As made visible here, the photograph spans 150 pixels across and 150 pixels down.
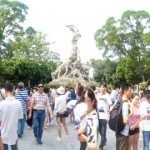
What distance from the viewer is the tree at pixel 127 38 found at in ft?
175

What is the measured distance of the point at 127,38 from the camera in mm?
53500

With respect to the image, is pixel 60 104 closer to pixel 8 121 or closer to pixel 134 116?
pixel 134 116

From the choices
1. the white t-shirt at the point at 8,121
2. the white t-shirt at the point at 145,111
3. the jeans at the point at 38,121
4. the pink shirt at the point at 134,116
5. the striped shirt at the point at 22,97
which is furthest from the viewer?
the striped shirt at the point at 22,97

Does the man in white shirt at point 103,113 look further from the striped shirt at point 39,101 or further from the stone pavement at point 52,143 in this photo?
the striped shirt at point 39,101

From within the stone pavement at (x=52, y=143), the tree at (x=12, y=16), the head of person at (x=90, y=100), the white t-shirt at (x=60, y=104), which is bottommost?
the stone pavement at (x=52, y=143)

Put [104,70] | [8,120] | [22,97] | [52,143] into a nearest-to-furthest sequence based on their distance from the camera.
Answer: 1. [8,120]
2. [52,143]
3. [22,97]
4. [104,70]

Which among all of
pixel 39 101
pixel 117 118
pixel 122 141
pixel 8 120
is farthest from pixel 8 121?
pixel 39 101

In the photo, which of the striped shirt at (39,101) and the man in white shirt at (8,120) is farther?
the striped shirt at (39,101)

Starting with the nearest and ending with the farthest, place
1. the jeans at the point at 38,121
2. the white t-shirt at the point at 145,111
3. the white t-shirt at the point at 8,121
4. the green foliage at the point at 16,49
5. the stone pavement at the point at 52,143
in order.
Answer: the white t-shirt at the point at 8,121 < the white t-shirt at the point at 145,111 < the stone pavement at the point at 52,143 < the jeans at the point at 38,121 < the green foliage at the point at 16,49

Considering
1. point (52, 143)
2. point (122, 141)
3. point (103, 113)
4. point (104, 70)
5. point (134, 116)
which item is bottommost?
point (52, 143)

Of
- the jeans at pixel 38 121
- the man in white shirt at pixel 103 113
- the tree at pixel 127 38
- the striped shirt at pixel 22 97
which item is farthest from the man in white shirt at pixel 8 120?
the tree at pixel 127 38

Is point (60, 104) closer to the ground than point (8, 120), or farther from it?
closer to the ground

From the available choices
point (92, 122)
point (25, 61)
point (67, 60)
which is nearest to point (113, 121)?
point (92, 122)

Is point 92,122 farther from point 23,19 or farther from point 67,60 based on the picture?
point 23,19
